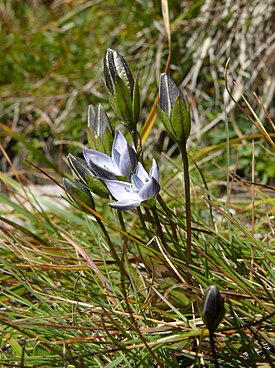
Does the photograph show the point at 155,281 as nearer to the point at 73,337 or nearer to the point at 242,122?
the point at 73,337

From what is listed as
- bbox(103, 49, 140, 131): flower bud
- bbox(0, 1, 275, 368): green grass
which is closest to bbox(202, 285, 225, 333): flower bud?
bbox(0, 1, 275, 368): green grass

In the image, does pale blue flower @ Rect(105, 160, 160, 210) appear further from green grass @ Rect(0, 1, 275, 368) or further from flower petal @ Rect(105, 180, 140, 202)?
green grass @ Rect(0, 1, 275, 368)

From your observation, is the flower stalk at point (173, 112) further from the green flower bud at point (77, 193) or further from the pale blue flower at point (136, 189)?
the green flower bud at point (77, 193)

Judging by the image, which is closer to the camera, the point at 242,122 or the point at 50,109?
the point at 242,122

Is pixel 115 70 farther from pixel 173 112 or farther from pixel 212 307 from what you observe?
pixel 212 307

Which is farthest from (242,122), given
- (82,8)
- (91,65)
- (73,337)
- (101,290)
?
(73,337)
